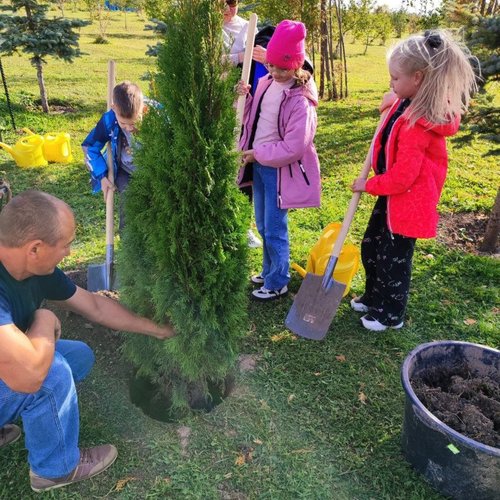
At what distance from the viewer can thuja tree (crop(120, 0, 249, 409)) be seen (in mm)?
2055

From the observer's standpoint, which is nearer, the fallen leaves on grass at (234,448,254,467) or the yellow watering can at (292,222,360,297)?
the fallen leaves on grass at (234,448,254,467)

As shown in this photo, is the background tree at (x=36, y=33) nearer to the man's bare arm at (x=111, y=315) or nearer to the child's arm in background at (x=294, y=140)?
the child's arm in background at (x=294, y=140)

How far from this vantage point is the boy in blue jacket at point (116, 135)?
364 cm

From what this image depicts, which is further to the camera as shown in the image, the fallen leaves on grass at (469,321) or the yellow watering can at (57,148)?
the yellow watering can at (57,148)

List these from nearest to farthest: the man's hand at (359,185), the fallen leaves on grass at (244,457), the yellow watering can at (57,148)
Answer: the fallen leaves on grass at (244,457) → the man's hand at (359,185) → the yellow watering can at (57,148)

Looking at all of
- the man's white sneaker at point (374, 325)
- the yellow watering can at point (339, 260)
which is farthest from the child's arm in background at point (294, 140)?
the man's white sneaker at point (374, 325)

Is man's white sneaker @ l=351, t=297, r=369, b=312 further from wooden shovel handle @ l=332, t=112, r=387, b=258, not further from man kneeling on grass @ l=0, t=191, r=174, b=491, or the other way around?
man kneeling on grass @ l=0, t=191, r=174, b=491

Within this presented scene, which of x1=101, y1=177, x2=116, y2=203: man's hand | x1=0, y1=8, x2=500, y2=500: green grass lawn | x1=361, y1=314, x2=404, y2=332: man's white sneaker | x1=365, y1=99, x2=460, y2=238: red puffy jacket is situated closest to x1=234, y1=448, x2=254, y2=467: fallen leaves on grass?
x1=0, y1=8, x2=500, y2=500: green grass lawn

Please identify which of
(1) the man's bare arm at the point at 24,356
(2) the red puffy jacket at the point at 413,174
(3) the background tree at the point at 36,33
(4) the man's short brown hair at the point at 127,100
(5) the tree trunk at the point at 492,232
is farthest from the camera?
(3) the background tree at the point at 36,33

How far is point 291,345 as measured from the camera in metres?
3.64

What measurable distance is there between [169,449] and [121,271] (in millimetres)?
1077

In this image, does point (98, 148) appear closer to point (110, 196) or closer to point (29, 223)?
point (110, 196)

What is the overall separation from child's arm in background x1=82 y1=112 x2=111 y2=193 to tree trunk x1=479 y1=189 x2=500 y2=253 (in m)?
3.90

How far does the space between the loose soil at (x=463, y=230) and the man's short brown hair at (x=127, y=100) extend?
3.55 m
